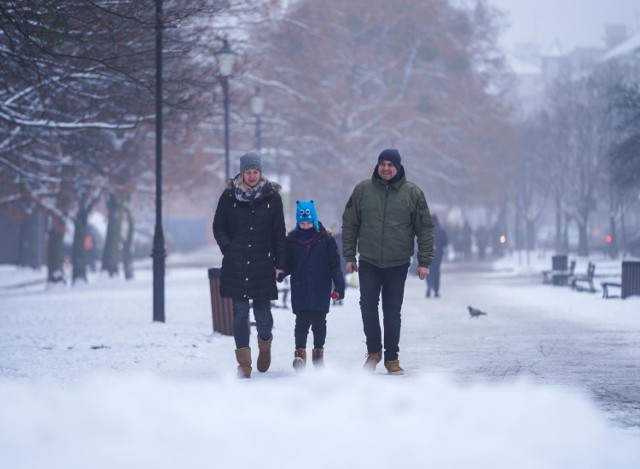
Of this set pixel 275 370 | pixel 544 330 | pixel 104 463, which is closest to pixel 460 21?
pixel 544 330

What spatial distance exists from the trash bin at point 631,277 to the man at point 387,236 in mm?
12656

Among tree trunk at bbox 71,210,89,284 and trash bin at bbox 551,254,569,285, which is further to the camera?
tree trunk at bbox 71,210,89,284

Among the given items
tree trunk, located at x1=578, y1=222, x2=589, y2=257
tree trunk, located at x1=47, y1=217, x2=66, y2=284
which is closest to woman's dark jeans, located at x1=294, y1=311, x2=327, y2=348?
tree trunk, located at x1=47, y1=217, x2=66, y2=284

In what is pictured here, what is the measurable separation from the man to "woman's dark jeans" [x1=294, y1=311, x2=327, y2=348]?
429 millimetres

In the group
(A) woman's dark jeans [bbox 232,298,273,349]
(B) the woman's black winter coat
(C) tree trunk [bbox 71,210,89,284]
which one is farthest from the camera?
(C) tree trunk [bbox 71,210,89,284]

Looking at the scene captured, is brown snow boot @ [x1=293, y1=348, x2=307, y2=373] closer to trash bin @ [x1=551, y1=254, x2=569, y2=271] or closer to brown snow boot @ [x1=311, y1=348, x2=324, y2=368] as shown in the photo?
brown snow boot @ [x1=311, y1=348, x2=324, y2=368]

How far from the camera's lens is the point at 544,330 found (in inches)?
645

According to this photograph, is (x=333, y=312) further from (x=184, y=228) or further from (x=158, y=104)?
(x=184, y=228)

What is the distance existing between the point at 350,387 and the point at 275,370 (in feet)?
5.86

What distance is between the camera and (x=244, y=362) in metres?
10.6

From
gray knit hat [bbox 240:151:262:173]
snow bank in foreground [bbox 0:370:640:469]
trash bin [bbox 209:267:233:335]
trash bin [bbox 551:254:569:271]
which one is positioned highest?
gray knit hat [bbox 240:151:262:173]

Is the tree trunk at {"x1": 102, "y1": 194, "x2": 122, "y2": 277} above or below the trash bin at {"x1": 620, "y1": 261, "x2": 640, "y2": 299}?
above

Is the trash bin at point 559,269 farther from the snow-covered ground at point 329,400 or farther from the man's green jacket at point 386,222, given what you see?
the man's green jacket at point 386,222

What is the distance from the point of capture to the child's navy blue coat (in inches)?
427
